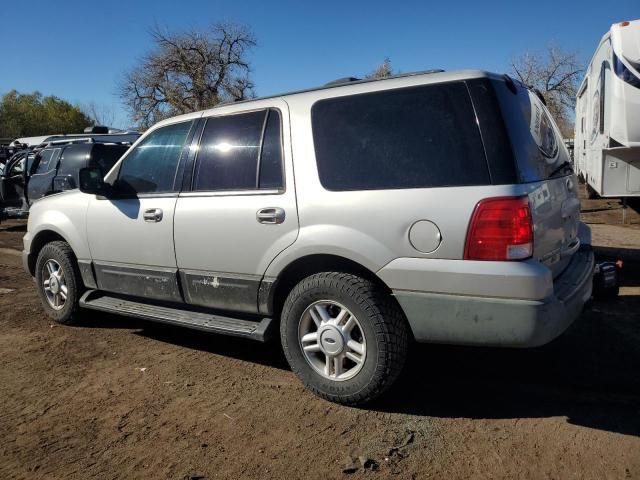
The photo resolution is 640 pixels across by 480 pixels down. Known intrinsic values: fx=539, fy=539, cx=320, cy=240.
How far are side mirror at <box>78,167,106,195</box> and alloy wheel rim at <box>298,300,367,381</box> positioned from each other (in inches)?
92.3

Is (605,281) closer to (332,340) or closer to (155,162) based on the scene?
(332,340)

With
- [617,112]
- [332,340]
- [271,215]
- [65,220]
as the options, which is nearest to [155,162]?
[65,220]

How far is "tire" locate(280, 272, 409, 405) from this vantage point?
127 inches

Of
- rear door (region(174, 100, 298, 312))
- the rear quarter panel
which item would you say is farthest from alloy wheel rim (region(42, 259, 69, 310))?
the rear quarter panel

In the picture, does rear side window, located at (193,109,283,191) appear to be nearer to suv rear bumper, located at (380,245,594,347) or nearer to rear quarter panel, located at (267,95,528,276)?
rear quarter panel, located at (267,95,528,276)

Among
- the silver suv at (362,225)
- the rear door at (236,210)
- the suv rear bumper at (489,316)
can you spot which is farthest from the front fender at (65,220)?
the suv rear bumper at (489,316)

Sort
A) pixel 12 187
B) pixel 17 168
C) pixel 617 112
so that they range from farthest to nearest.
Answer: pixel 17 168 < pixel 12 187 < pixel 617 112

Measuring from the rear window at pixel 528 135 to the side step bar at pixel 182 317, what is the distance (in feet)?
6.47

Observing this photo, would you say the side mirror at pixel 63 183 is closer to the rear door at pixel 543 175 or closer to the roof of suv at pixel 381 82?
the roof of suv at pixel 381 82

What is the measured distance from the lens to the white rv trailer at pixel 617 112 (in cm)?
773

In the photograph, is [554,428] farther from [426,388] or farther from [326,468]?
[326,468]

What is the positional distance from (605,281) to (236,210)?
2954 mm

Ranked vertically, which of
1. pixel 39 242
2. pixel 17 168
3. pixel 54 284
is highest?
pixel 17 168

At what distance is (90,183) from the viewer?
4.73 m
